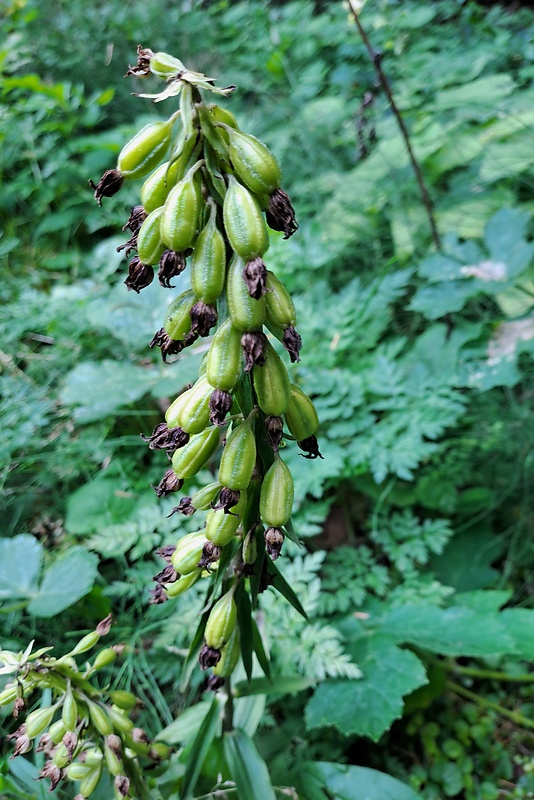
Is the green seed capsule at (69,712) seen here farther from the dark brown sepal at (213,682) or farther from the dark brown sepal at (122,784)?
the dark brown sepal at (213,682)

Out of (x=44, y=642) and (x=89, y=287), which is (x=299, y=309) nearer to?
(x=89, y=287)

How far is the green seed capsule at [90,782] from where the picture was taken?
4.31 ft

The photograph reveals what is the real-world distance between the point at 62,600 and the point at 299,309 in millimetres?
1550

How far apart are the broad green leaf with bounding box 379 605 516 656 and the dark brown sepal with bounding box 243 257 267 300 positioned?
1333 millimetres

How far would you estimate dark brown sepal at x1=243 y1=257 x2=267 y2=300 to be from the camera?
0.95 meters

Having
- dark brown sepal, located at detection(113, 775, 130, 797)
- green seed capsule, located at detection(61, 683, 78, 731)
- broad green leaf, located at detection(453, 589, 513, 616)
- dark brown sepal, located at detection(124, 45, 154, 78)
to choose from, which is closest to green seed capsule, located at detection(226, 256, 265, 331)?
dark brown sepal, located at detection(124, 45, 154, 78)

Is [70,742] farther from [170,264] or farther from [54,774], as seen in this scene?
[170,264]

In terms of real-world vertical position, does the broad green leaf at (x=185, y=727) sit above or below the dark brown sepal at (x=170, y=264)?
below

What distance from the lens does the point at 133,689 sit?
2.03 metres

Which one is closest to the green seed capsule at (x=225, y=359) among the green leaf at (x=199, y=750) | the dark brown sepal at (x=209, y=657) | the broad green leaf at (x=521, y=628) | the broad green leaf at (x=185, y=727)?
the dark brown sepal at (x=209, y=657)

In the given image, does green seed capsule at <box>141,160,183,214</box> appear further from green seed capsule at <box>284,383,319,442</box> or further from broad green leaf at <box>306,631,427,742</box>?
broad green leaf at <box>306,631,427,742</box>

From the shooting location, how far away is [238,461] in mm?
1071

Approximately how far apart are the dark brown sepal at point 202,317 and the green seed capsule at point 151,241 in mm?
127

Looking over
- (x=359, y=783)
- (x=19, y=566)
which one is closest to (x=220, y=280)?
(x=19, y=566)
